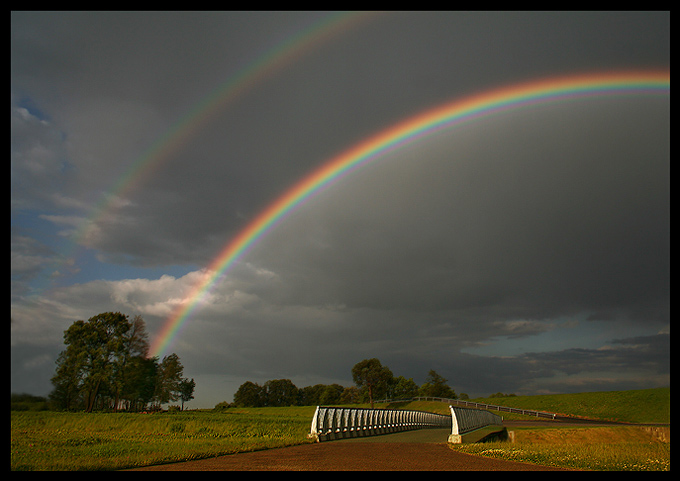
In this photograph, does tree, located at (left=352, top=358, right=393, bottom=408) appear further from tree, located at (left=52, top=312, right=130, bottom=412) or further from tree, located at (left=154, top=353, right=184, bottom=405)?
tree, located at (left=52, top=312, right=130, bottom=412)

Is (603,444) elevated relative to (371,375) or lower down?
elevated

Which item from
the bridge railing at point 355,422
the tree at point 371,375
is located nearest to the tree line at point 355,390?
the tree at point 371,375

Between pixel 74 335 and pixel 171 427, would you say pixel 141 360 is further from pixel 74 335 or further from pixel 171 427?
pixel 171 427

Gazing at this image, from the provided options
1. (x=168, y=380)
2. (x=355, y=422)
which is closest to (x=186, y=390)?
(x=168, y=380)

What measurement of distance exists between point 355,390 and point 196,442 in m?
Result: 133

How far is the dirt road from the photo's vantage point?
1092 cm

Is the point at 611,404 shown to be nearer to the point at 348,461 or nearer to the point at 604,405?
the point at 604,405

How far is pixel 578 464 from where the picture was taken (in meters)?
13.8

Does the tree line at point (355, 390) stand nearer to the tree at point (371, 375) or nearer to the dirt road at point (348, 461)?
the tree at point (371, 375)

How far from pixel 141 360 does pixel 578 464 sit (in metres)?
53.5

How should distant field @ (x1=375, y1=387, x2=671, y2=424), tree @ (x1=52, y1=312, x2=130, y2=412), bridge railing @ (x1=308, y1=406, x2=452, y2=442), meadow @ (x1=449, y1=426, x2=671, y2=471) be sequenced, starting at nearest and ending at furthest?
bridge railing @ (x1=308, y1=406, x2=452, y2=442), meadow @ (x1=449, y1=426, x2=671, y2=471), tree @ (x1=52, y1=312, x2=130, y2=412), distant field @ (x1=375, y1=387, x2=671, y2=424)

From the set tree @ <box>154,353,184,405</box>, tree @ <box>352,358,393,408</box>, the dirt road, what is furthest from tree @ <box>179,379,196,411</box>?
the dirt road

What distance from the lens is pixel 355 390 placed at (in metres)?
144

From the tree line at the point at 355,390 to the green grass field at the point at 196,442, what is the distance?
62872 mm
